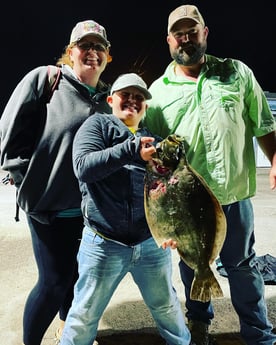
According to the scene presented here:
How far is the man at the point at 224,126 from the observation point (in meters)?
2.44

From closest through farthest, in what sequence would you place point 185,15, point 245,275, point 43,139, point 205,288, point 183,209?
point 183,209 < point 205,288 < point 43,139 < point 185,15 < point 245,275

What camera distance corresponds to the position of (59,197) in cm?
240

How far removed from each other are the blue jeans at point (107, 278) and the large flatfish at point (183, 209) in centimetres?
29

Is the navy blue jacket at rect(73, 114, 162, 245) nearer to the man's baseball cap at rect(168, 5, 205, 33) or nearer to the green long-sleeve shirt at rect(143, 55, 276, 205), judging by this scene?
the green long-sleeve shirt at rect(143, 55, 276, 205)

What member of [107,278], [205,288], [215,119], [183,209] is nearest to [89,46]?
[215,119]

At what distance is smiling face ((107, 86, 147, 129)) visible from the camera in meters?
2.10

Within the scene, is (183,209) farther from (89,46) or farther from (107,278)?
(89,46)

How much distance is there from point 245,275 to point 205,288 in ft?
2.36

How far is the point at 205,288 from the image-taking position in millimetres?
1989

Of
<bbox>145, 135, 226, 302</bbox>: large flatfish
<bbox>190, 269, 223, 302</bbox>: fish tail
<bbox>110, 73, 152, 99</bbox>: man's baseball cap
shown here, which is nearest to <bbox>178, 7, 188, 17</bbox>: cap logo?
<bbox>110, 73, 152, 99</bbox>: man's baseball cap

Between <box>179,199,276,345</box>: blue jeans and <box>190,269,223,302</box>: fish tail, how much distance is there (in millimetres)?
634

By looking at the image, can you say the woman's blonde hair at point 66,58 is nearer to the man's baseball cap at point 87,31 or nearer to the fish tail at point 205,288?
the man's baseball cap at point 87,31

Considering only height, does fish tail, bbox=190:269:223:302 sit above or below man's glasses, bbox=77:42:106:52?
below

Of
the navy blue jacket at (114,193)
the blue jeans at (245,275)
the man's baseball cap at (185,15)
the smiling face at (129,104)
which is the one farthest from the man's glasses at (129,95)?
the blue jeans at (245,275)
